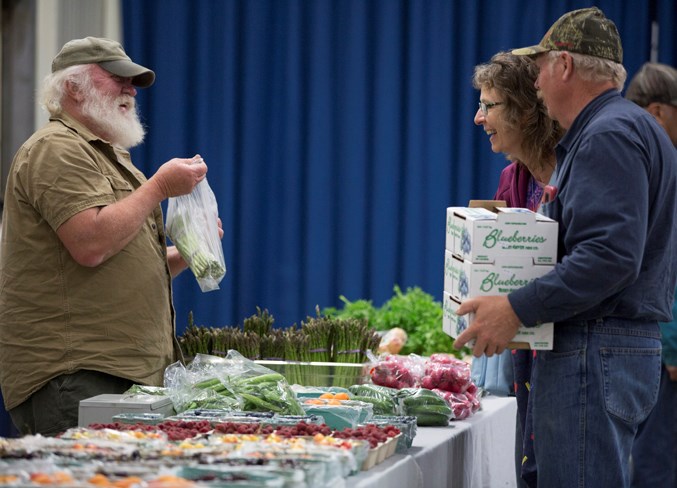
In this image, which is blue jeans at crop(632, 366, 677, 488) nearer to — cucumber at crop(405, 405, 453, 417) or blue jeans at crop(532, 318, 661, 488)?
cucumber at crop(405, 405, 453, 417)

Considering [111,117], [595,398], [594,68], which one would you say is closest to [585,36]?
[594,68]

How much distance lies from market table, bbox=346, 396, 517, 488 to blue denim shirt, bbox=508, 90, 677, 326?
0.51 m

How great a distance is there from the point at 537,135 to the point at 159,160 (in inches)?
155

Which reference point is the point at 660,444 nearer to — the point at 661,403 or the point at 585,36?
the point at 661,403

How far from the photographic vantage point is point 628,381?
99.2 inches

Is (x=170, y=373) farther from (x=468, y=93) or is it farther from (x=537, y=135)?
(x=468, y=93)

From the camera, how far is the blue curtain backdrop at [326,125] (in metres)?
6.57

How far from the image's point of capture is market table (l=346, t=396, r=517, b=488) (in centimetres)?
259

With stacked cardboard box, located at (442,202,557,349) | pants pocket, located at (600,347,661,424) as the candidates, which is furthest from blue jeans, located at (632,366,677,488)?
stacked cardboard box, located at (442,202,557,349)

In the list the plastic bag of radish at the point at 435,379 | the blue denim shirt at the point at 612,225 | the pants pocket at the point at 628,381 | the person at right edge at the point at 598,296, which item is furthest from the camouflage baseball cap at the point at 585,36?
the plastic bag of radish at the point at 435,379

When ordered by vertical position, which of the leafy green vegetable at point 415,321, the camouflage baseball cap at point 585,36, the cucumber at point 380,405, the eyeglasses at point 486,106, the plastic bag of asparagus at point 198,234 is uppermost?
the camouflage baseball cap at point 585,36

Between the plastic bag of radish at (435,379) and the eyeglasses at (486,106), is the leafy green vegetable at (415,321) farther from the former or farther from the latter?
the eyeglasses at (486,106)

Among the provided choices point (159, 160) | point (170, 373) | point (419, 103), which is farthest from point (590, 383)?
point (159, 160)

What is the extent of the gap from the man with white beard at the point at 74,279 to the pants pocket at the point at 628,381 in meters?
1.46
